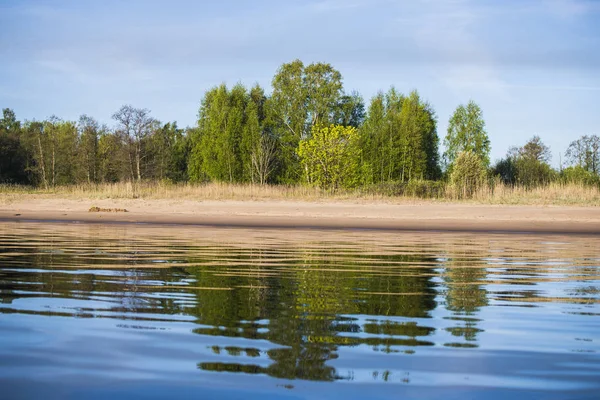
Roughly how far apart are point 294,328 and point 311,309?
3.01 ft

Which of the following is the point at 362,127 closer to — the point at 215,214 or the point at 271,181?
the point at 271,181

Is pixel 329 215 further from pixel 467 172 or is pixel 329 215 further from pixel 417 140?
pixel 417 140

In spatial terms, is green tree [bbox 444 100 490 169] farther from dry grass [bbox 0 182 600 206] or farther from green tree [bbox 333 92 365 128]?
dry grass [bbox 0 182 600 206]

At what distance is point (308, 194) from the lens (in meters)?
32.6

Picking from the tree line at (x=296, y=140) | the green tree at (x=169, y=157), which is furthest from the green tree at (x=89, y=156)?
the green tree at (x=169, y=157)

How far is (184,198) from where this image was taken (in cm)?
3081

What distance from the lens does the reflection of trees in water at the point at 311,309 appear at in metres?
4.09

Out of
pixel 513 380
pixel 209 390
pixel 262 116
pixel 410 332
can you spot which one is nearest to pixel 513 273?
pixel 410 332

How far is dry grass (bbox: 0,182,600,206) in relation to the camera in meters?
28.5

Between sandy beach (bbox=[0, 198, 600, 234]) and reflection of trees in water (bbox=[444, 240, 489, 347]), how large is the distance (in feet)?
29.5

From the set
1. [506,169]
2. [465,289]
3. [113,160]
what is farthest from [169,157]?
[465,289]

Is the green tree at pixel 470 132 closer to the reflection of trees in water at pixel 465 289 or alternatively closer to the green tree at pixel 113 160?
the green tree at pixel 113 160

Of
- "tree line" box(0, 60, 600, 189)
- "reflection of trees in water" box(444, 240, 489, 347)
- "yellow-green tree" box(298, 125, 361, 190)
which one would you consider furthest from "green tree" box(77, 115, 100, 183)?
"reflection of trees in water" box(444, 240, 489, 347)

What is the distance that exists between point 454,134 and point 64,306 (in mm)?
54024
